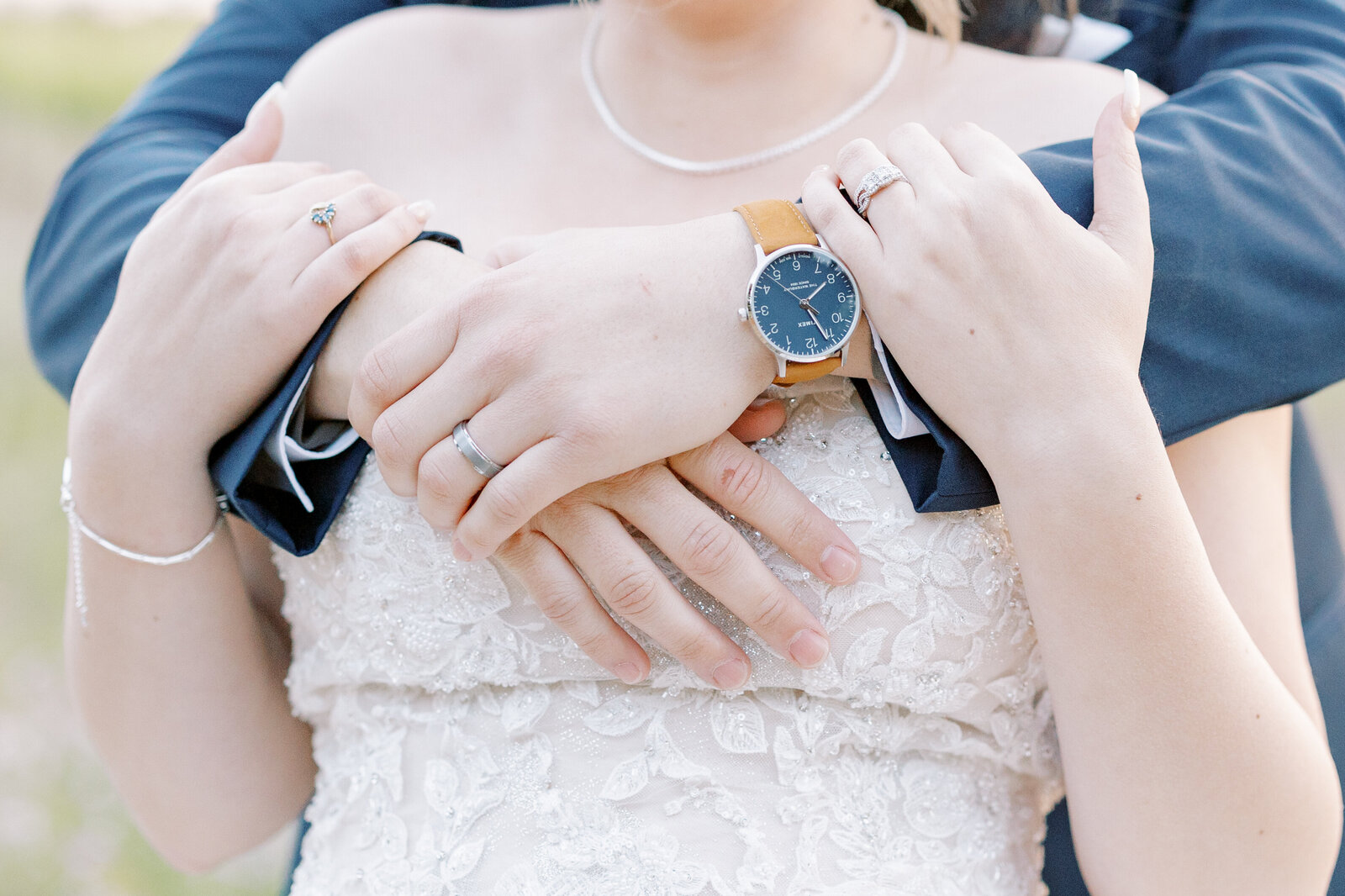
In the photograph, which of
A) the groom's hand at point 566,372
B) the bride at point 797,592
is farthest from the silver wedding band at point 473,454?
the bride at point 797,592

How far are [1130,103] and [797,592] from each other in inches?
21.7

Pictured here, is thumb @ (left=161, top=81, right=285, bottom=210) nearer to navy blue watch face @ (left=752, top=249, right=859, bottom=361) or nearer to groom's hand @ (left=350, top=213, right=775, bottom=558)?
groom's hand @ (left=350, top=213, right=775, bottom=558)

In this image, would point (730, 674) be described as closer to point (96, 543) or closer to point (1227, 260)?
point (1227, 260)

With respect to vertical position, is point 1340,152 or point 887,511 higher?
point 1340,152

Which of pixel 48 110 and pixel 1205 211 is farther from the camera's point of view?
pixel 48 110

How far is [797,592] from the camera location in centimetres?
100

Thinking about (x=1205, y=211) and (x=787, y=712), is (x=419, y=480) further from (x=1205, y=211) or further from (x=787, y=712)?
(x=1205, y=211)

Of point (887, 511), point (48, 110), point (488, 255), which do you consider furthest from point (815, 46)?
point (48, 110)

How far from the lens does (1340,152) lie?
3.58 ft

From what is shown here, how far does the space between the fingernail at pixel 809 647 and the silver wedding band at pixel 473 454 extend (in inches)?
12.5

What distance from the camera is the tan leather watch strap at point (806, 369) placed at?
0.92 meters

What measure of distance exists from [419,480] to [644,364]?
0.76 feet

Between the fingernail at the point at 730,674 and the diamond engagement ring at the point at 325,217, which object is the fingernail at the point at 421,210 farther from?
the fingernail at the point at 730,674

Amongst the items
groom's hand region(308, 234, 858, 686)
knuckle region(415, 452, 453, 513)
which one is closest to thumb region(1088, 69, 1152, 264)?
groom's hand region(308, 234, 858, 686)
